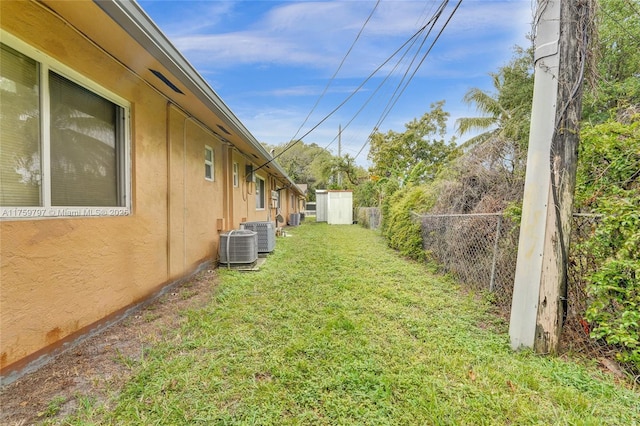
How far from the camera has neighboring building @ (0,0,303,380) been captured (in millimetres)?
2117

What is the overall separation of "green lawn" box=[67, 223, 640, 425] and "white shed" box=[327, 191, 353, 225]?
592 inches

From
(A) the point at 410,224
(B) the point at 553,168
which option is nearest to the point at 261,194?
(A) the point at 410,224

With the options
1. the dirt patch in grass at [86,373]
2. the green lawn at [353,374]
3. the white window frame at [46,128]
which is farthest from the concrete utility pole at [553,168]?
the white window frame at [46,128]

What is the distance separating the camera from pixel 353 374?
7.30ft

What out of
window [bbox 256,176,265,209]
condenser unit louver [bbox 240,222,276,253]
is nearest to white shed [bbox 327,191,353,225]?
window [bbox 256,176,265,209]

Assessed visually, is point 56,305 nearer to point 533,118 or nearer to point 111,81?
point 111,81

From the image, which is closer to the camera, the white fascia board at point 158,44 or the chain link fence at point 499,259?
the white fascia board at point 158,44

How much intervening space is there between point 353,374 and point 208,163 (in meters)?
5.53

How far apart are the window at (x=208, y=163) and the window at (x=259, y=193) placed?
15.5 ft

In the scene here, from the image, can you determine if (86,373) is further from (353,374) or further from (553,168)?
(553,168)

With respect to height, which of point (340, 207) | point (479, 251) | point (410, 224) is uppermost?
point (340, 207)

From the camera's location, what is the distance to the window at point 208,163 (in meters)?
5.99

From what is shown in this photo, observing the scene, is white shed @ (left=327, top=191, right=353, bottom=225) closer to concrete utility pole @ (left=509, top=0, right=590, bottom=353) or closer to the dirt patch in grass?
the dirt patch in grass

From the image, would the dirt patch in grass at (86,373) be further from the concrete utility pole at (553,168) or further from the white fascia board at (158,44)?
the concrete utility pole at (553,168)
